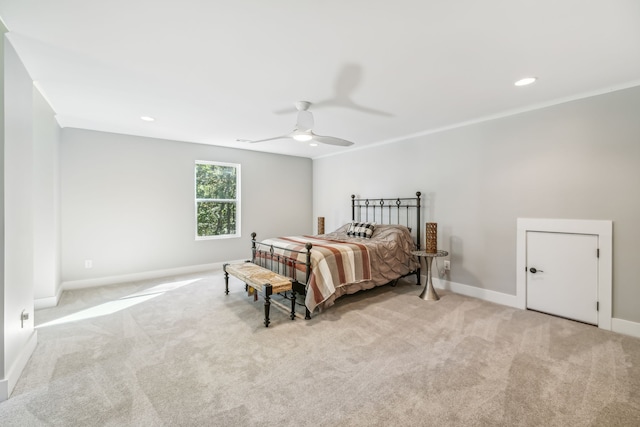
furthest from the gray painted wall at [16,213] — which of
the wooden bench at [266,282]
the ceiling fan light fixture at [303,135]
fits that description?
the ceiling fan light fixture at [303,135]

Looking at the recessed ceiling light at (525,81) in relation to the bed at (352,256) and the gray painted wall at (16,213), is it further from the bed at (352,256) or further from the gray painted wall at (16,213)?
the gray painted wall at (16,213)

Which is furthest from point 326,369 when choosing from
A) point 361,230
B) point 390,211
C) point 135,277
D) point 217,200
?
point 217,200

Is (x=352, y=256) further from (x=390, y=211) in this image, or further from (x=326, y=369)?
(x=390, y=211)

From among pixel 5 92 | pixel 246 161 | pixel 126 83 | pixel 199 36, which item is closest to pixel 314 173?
pixel 246 161

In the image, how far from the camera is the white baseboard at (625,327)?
2.72 meters

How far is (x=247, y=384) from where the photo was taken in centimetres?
202

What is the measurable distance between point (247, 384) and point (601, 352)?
3.07 m

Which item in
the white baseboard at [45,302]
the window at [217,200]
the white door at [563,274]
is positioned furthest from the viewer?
the window at [217,200]

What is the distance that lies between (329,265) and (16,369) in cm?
→ 278

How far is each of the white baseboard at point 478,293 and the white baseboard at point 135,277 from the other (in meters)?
4.17

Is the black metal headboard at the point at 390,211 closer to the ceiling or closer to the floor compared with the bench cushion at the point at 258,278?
closer to the ceiling

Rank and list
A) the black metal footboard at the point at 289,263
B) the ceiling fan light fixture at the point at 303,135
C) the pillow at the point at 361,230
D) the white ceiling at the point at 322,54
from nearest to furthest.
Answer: the white ceiling at the point at 322,54 → the ceiling fan light fixture at the point at 303,135 → the black metal footboard at the point at 289,263 → the pillow at the point at 361,230

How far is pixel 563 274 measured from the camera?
10.4 feet

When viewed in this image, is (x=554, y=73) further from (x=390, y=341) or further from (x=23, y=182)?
(x=23, y=182)
